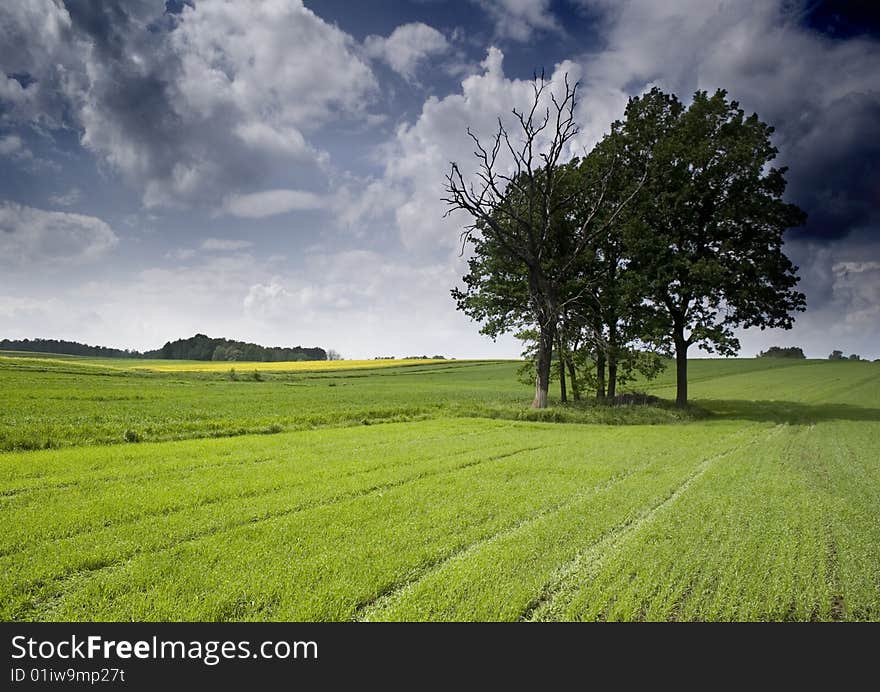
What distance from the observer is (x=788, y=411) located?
92.3 ft

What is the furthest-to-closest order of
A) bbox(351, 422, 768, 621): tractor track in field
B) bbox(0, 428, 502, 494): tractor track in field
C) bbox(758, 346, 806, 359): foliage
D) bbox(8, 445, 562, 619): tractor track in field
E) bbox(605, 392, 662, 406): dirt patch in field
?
bbox(758, 346, 806, 359): foliage
bbox(605, 392, 662, 406): dirt patch in field
bbox(0, 428, 502, 494): tractor track in field
bbox(8, 445, 562, 619): tractor track in field
bbox(351, 422, 768, 621): tractor track in field

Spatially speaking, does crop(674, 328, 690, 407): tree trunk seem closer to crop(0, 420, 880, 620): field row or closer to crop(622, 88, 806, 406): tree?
crop(622, 88, 806, 406): tree

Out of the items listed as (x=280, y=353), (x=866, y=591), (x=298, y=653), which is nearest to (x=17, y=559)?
(x=298, y=653)

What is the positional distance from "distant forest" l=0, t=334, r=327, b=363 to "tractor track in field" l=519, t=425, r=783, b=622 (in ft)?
368

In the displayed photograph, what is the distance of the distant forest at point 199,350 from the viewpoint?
11350 centimetres

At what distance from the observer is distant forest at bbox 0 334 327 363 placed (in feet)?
372

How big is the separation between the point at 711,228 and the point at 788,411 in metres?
11.3

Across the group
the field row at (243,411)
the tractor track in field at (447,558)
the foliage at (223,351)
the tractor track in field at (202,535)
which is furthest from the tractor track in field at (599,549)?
the foliage at (223,351)

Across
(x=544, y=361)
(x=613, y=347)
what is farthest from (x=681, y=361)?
(x=544, y=361)

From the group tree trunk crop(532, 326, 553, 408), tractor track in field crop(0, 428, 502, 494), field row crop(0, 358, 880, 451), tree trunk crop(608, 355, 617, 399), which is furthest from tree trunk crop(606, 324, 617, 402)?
tractor track in field crop(0, 428, 502, 494)

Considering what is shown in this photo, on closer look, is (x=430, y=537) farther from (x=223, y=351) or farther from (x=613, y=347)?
(x=223, y=351)

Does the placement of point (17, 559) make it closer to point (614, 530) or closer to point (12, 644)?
point (12, 644)

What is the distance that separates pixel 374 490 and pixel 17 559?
196 inches

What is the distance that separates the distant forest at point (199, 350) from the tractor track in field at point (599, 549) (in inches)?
4413
